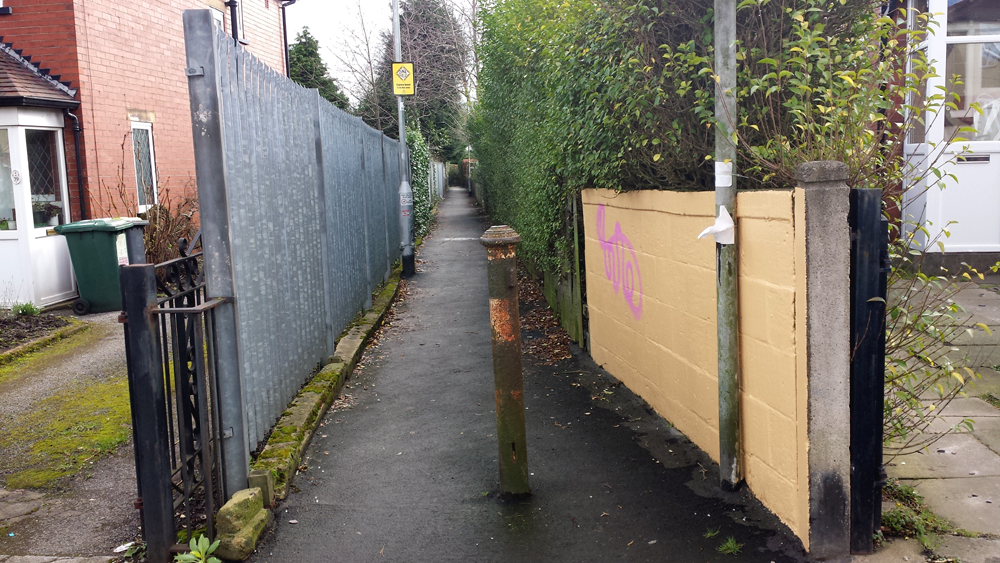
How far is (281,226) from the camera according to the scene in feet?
18.2

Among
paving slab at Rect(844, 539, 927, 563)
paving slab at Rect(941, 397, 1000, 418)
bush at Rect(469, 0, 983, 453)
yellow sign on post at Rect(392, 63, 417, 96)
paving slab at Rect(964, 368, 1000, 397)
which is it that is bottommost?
paving slab at Rect(844, 539, 927, 563)

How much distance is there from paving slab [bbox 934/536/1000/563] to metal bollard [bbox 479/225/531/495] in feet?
6.61

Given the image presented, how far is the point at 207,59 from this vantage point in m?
4.04

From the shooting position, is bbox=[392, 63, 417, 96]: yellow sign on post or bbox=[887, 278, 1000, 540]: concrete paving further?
bbox=[392, 63, 417, 96]: yellow sign on post

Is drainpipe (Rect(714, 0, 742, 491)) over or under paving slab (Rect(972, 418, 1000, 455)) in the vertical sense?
over

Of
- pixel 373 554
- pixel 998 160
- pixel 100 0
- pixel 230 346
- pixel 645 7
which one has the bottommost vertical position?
pixel 373 554

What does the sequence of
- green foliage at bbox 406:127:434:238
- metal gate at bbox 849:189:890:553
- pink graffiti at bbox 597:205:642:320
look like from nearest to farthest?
metal gate at bbox 849:189:890:553, pink graffiti at bbox 597:205:642:320, green foliage at bbox 406:127:434:238

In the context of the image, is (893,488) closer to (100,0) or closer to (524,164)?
(524,164)

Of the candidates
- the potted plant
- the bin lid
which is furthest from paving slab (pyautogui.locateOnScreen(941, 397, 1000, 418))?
the potted plant

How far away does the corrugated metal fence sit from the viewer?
164 inches

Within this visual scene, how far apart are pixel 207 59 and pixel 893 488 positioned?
403 centimetres

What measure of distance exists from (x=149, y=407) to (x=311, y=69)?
30347mm

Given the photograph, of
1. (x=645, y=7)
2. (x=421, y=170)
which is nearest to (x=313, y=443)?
(x=645, y=7)

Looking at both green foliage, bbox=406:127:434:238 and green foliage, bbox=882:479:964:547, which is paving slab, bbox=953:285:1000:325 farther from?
green foliage, bbox=406:127:434:238
